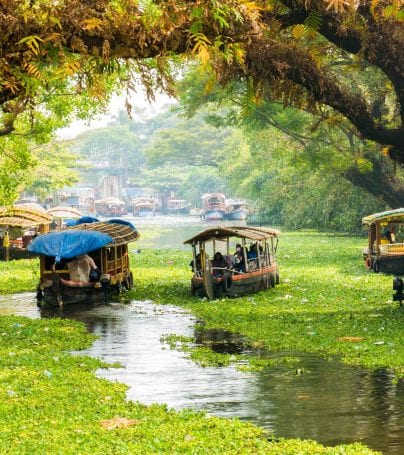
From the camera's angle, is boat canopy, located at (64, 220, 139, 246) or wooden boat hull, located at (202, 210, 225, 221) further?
wooden boat hull, located at (202, 210, 225, 221)

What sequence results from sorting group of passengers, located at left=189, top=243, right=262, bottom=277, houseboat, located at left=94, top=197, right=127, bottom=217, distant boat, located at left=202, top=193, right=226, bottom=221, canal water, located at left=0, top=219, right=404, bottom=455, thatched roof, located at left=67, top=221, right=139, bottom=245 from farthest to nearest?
houseboat, located at left=94, top=197, right=127, bottom=217, distant boat, located at left=202, top=193, right=226, bottom=221, thatched roof, located at left=67, top=221, right=139, bottom=245, group of passengers, located at left=189, top=243, right=262, bottom=277, canal water, located at left=0, top=219, right=404, bottom=455

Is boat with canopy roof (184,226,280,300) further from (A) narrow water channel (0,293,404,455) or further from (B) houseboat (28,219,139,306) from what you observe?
(A) narrow water channel (0,293,404,455)

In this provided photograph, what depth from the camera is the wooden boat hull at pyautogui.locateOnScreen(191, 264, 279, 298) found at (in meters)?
25.9

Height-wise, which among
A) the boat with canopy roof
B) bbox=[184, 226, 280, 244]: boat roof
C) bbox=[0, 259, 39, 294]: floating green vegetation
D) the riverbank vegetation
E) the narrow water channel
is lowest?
the narrow water channel

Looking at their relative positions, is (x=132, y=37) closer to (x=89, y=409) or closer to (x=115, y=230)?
(x=89, y=409)

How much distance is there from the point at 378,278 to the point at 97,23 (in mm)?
18446

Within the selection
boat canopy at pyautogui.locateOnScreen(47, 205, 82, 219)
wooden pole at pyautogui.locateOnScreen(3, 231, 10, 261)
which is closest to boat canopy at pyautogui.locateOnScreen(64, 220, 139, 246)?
wooden pole at pyautogui.locateOnScreen(3, 231, 10, 261)

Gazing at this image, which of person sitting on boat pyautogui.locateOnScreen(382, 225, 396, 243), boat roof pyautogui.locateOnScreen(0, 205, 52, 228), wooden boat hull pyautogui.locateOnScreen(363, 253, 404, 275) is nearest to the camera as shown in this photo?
wooden boat hull pyautogui.locateOnScreen(363, 253, 404, 275)

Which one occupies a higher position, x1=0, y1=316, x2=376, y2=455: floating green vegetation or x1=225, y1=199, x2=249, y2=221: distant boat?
x1=225, y1=199, x2=249, y2=221: distant boat

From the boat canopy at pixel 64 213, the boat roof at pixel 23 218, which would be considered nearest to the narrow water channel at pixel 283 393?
the boat roof at pixel 23 218

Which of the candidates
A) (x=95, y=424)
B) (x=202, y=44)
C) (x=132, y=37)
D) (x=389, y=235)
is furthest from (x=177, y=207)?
(x=95, y=424)

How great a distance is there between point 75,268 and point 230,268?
4.22m

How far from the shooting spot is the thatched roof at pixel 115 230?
28.7 m

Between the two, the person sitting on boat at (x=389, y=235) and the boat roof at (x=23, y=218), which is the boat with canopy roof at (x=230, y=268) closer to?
the person sitting on boat at (x=389, y=235)
